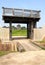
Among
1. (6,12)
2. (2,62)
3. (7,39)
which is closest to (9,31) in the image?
(7,39)

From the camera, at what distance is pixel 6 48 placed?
17.2 metres

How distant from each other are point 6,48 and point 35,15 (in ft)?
26.5

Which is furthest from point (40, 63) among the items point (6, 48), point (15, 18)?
point (15, 18)

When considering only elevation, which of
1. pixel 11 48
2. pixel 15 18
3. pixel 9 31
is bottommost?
pixel 11 48

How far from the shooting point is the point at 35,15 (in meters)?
22.5

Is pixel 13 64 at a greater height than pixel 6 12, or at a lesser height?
lesser

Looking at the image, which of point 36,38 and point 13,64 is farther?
point 36,38

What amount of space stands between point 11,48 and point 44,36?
7.06 metres

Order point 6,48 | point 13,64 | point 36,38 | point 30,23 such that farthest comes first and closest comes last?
point 30,23 → point 36,38 → point 6,48 → point 13,64

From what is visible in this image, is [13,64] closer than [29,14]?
A: Yes

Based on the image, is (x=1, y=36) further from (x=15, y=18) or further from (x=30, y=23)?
(x=30, y=23)

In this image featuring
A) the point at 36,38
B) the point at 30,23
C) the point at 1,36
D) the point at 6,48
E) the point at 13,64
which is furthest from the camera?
the point at 30,23

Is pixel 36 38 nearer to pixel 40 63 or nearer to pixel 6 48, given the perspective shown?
pixel 6 48

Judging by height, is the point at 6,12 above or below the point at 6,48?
above
